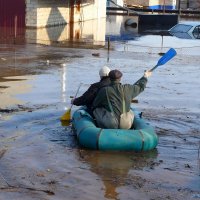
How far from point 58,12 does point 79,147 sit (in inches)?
1450

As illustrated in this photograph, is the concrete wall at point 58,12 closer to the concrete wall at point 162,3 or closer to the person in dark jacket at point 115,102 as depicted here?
the concrete wall at point 162,3

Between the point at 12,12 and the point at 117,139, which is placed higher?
the point at 12,12

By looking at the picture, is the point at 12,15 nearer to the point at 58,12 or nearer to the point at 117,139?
the point at 58,12

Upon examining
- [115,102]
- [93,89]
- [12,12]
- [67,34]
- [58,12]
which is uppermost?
[58,12]

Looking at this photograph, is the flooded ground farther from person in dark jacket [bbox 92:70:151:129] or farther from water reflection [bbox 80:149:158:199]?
person in dark jacket [bbox 92:70:151:129]

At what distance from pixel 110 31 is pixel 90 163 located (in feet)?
121

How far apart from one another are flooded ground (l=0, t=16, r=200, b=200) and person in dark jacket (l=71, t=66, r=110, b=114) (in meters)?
0.67

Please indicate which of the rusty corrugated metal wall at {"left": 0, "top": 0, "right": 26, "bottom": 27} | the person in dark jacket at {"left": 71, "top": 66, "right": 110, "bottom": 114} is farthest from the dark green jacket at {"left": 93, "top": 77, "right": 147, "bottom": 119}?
the rusty corrugated metal wall at {"left": 0, "top": 0, "right": 26, "bottom": 27}

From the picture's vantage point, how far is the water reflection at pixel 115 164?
27.2 feet

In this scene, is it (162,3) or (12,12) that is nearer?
(12,12)

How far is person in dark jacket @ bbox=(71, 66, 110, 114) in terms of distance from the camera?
10.7m

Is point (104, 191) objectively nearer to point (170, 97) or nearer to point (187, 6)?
point (170, 97)

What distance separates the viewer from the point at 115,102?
10.2m

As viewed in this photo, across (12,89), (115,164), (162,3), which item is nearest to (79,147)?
(115,164)
